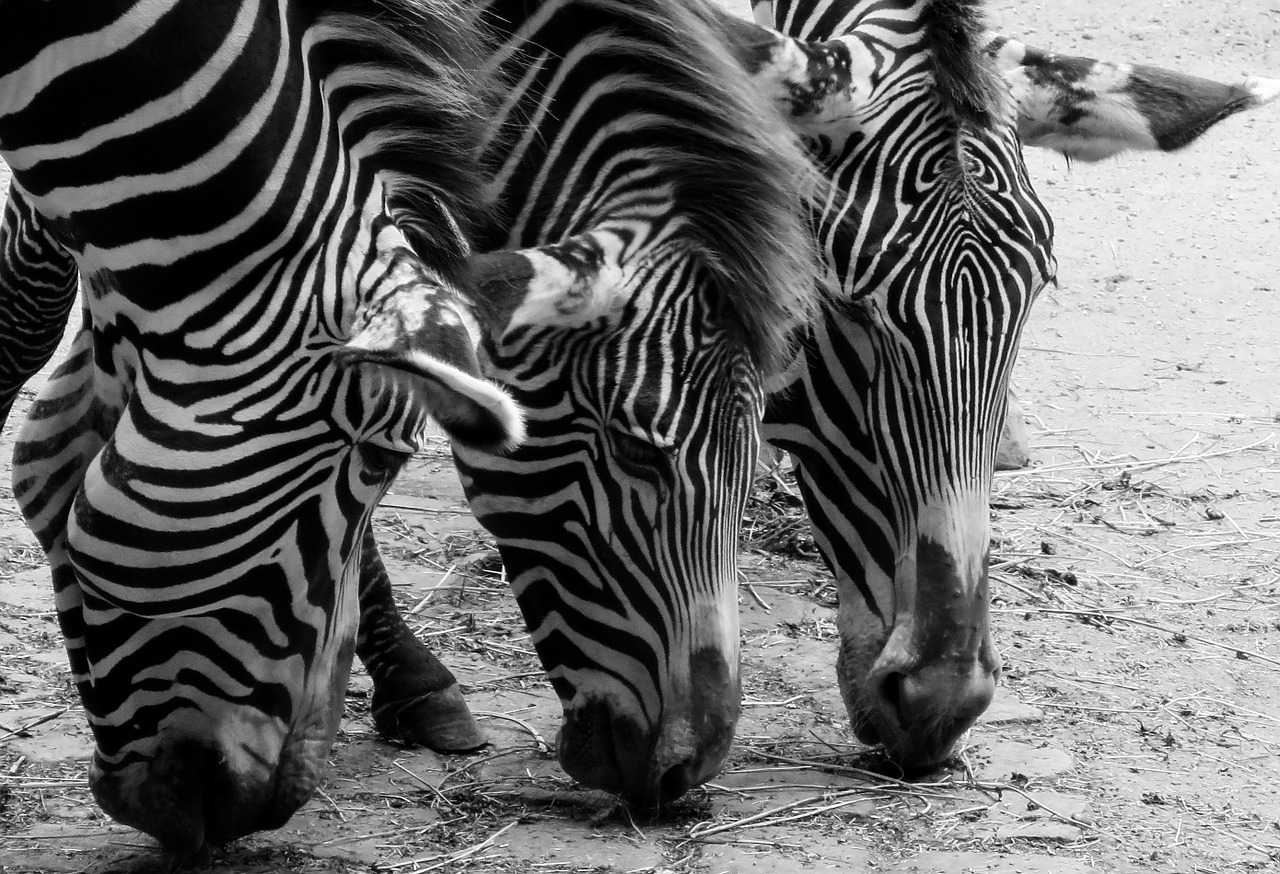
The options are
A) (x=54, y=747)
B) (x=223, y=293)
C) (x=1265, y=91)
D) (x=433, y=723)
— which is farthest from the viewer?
(x=1265, y=91)

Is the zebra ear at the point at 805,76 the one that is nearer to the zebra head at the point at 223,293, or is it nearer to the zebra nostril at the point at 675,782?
the zebra head at the point at 223,293

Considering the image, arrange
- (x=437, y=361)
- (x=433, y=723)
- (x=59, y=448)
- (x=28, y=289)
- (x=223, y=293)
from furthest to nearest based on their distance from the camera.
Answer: (x=28, y=289), (x=433, y=723), (x=59, y=448), (x=223, y=293), (x=437, y=361)

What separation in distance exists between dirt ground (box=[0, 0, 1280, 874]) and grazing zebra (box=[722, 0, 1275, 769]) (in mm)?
360

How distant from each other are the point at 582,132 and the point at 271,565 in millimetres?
1453

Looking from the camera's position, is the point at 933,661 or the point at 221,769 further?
the point at 933,661

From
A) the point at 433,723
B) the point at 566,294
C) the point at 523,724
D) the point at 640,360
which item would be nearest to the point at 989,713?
the point at 523,724

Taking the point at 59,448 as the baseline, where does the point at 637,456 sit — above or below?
above

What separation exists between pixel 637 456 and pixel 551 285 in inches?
17.5

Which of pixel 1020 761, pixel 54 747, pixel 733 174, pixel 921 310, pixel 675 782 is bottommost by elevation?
pixel 54 747

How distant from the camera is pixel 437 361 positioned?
85.9 inches

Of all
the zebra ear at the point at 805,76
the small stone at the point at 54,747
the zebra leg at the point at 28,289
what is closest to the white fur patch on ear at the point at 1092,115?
the zebra ear at the point at 805,76

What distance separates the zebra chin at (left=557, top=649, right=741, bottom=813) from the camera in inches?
128

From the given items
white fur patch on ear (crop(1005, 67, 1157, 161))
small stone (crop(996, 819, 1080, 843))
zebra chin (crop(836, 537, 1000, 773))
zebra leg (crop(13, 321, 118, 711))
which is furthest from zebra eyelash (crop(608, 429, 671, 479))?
white fur patch on ear (crop(1005, 67, 1157, 161))

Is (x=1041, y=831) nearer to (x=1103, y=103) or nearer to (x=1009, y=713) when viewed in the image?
(x=1009, y=713)
